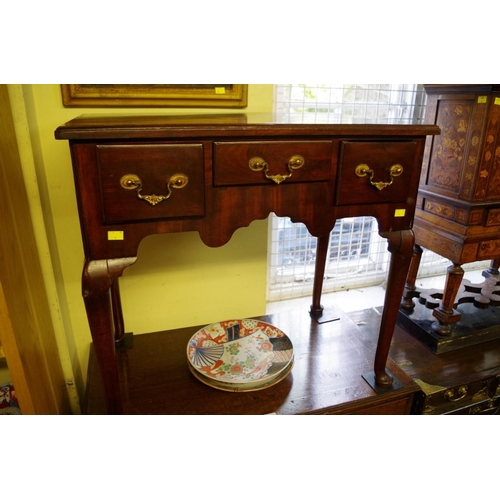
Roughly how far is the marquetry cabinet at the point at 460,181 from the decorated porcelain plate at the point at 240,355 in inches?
24.8

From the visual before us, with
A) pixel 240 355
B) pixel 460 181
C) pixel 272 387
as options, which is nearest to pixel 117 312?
pixel 240 355

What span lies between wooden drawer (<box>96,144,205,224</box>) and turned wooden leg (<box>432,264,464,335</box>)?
993 millimetres

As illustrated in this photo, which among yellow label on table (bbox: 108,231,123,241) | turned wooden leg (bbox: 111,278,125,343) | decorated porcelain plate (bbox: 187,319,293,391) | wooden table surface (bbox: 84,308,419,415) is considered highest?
yellow label on table (bbox: 108,231,123,241)

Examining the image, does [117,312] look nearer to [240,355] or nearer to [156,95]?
[240,355]

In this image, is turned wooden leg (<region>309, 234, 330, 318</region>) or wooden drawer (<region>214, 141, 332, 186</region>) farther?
turned wooden leg (<region>309, 234, 330, 318</region>)

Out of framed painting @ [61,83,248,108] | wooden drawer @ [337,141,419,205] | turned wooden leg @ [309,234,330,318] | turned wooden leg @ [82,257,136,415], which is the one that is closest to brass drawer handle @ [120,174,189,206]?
turned wooden leg @ [82,257,136,415]

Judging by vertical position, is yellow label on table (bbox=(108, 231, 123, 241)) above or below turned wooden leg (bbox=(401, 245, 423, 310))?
above

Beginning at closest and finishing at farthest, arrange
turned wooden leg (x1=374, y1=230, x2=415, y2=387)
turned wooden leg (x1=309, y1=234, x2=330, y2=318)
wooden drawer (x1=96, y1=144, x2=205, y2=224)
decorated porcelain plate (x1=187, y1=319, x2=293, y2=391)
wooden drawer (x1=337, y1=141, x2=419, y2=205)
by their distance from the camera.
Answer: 1. wooden drawer (x1=96, y1=144, x2=205, y2=224)
2. wooden drawer (x1=337, y1=141, x2=419, y2=205)
3. turned wooden leg (x1=374, y1=230, x2=415, y2=387)
4. decorated porcelain plate (x1=187, y1=319, x2=293, y2=391)
5. turned wooden leg (x1=309, y1=234, x2=330, y2=318)

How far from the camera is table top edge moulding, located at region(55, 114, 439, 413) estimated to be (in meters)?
0.81

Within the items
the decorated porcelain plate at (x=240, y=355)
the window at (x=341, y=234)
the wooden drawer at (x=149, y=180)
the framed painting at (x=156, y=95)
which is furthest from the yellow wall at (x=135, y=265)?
the wooden drawer at (x=149, y=180)

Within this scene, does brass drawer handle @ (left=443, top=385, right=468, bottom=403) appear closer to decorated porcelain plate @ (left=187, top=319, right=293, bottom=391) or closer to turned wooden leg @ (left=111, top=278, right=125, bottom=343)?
decorated porcelain plate @ (left=187, top=319, right=293, bottom=391)

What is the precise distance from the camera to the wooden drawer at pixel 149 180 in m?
0.80

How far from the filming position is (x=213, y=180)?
872 millimetres
